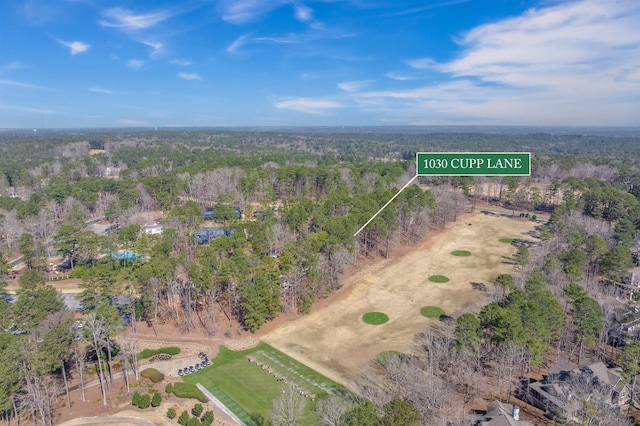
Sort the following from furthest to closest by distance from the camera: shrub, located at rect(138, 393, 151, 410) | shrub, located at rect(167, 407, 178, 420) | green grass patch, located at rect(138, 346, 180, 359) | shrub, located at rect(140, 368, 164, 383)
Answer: green grass patch, located at rect(138, 346, 180, 359) → shrub, located at rect(140, 368, 164, 383) → shrub, located at rect(138, 393, 151, 410) → shrub, located at rect(167, 407, 178, 420)

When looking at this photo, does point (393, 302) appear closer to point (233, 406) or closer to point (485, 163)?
point (233, 406)

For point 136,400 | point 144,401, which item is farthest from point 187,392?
point 136,400

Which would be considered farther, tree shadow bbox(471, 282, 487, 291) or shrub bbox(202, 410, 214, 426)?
tree shadow bbox(471, 282, 487, 291)

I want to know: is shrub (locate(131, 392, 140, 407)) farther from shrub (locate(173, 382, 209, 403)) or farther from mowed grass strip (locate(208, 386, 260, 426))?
mowed grass strip (locate(208, 386, 260, 426))

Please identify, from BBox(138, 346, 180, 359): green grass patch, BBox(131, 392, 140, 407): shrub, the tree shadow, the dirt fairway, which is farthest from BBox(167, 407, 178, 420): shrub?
the tree shadow

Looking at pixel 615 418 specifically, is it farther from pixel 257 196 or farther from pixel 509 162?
pixel 257 196

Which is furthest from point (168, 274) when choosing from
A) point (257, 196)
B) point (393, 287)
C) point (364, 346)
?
point (257, 196)
